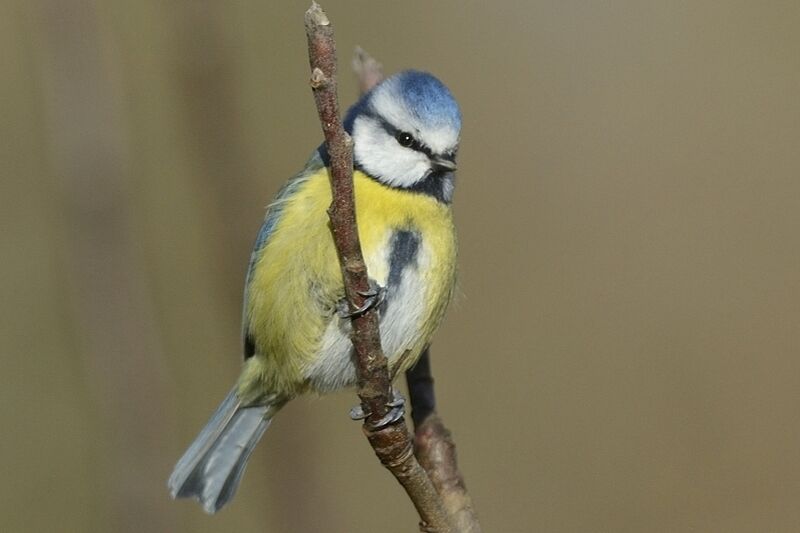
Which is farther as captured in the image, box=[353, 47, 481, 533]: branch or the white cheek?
the white cheek

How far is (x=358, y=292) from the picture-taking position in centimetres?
158

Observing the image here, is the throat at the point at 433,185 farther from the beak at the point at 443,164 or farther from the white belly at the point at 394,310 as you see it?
the white belly at the point at 394,310

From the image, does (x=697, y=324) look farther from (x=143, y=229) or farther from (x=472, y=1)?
(x=143, y=229)

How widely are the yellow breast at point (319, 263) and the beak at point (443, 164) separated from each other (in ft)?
0.23

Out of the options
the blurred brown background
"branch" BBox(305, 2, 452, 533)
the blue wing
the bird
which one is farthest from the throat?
the blurred brown background

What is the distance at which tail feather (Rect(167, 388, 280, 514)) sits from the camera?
252 centimetres

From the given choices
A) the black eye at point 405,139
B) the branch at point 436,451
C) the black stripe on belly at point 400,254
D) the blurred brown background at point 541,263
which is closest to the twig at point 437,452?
the branch at point 436,451

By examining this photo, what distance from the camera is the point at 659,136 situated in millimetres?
4031

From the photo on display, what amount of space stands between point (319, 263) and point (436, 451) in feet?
1.51

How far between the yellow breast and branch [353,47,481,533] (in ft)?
0.25

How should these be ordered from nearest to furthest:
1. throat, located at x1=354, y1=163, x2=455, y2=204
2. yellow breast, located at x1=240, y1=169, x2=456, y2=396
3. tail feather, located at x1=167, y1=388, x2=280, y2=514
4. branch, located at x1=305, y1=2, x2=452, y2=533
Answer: branch, located at x1=305, y1=2, x2=452, y2=533 → yellow breast, located at x1=240, y1=169, x2=456, y2=396 → throat, located at x1=354, y1=163, x2=455, y2=204 → tail feather, located at x1=167, y1=388, x2=280, y2=514

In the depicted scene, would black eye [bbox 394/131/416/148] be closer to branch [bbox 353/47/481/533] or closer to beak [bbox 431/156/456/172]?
beak [bbox 431/156/456/172]

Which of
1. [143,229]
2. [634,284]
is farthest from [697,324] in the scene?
[143,229]

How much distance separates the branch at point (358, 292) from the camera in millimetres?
1313
